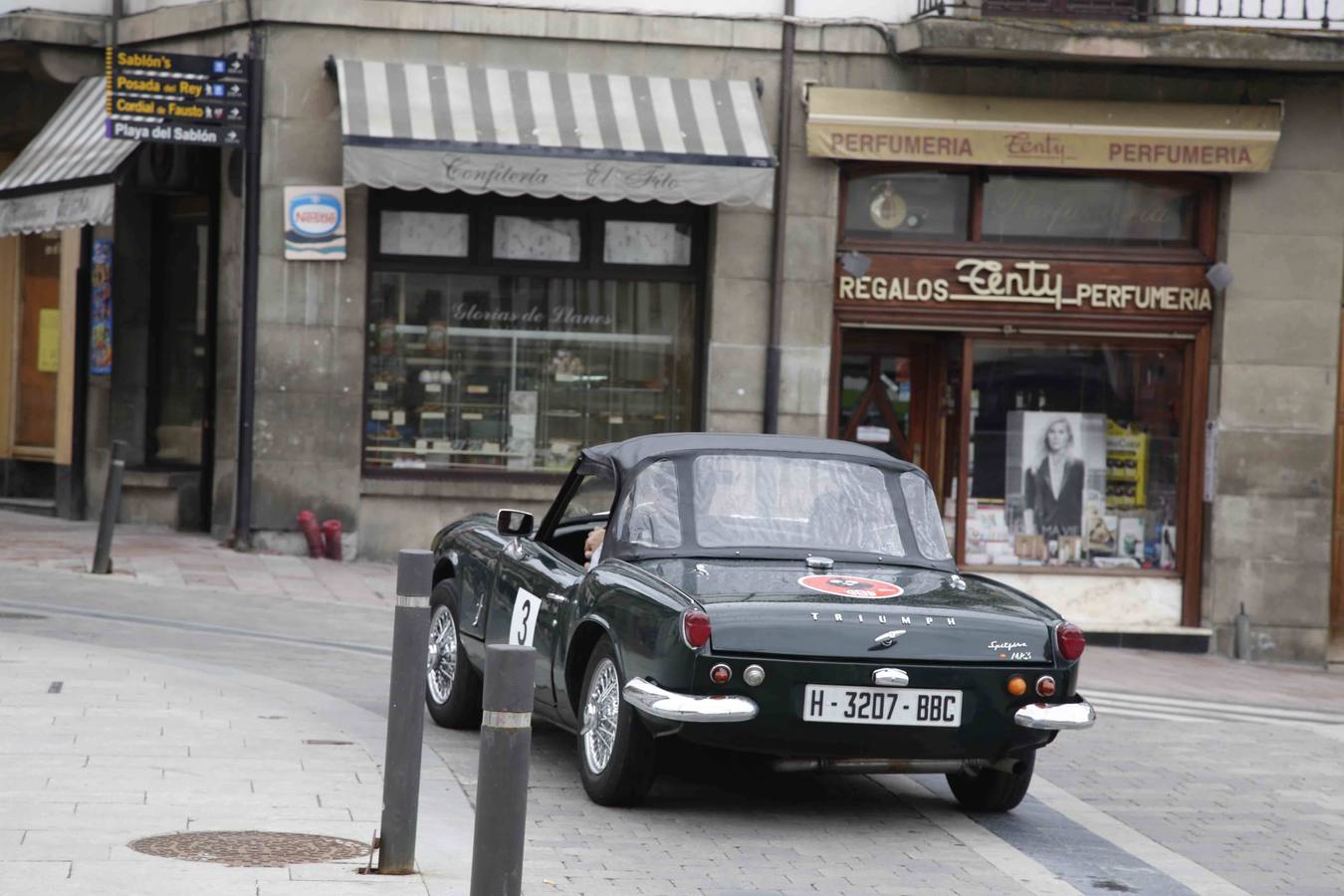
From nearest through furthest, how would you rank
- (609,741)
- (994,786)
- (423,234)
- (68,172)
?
(609,741)
(994,786)
(423,234)
(68,172)

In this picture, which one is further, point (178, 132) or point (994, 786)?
point (178, 132)

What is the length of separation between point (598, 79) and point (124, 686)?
8596mm

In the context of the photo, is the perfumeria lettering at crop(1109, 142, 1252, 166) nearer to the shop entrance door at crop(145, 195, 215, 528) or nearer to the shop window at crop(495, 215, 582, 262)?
the shop window at crop(495, 215, 582, 262)

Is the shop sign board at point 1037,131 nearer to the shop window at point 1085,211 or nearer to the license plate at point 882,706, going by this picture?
the shop window at point 1085,211

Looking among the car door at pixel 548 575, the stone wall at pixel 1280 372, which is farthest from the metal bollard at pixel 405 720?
the stone wall at pixel 1280 372

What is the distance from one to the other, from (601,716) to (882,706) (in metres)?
1.15

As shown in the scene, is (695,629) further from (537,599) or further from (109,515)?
(109,515)

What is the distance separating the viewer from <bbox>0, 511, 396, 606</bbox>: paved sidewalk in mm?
14531

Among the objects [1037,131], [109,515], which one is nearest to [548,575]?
[109,515]

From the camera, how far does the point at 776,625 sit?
6.98m

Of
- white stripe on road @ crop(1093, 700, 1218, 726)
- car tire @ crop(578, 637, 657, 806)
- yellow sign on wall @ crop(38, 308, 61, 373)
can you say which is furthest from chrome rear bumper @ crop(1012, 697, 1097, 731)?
yellow sign on wall @ crop(38, 308, 61, 373)

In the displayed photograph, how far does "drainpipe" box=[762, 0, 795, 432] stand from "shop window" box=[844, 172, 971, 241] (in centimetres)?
70

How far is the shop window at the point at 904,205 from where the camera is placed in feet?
55.2

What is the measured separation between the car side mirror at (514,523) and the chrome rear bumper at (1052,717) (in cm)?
258
